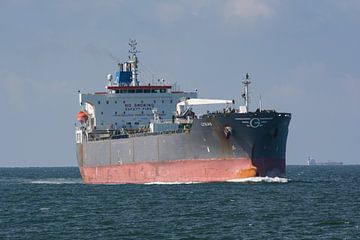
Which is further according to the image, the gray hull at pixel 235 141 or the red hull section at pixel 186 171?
the red hull section at pixel 186 171

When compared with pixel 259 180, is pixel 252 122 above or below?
above

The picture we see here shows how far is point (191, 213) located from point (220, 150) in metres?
17.4

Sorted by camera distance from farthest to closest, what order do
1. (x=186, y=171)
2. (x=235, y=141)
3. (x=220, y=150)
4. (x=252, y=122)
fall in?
1. (x=186, y=171)
2. (x=220, y=150)
3. (x=235, y=141)
4. (x=252, y=122)

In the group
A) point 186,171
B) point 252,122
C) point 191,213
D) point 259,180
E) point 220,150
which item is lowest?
point 191,213

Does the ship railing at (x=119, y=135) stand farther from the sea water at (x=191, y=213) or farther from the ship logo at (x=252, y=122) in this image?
the ship logo at (x=252, y=122)

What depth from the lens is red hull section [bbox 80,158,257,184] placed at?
198 ft

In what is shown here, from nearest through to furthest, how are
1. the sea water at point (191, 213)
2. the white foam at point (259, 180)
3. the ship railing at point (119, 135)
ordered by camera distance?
the sea water at point (191, 213)
the white foam at point (259, 180)
the ship railing at point (119, 135)

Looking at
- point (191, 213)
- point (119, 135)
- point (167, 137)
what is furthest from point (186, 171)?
point (191, 213)

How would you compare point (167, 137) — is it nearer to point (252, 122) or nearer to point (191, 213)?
point (252, 122)

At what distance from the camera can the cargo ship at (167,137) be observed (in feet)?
197

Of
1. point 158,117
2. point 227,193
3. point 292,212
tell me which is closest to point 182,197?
point 227,193

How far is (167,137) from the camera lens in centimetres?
6359

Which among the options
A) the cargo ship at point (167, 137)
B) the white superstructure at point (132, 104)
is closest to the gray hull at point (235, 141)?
the cargo ship at point (167, 137)

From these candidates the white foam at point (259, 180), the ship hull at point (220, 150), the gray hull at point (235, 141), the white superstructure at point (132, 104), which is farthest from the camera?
the white superstructure at point (132, 104)
